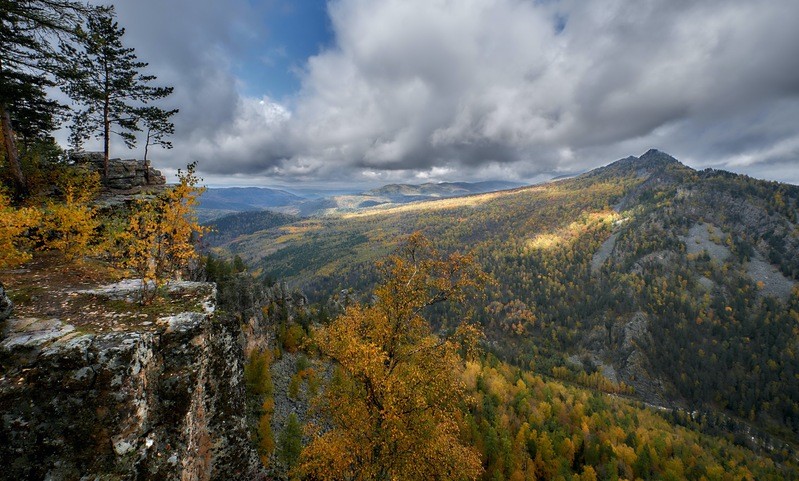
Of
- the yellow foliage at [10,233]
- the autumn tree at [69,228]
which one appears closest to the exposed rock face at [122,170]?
the autumn tree at [69,228]

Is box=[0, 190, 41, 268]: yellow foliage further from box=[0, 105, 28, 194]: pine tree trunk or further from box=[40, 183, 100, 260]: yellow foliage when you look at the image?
box=[0, 105, 28, 194]: pine tree trunk

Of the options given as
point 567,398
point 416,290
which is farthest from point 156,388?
point 567,398

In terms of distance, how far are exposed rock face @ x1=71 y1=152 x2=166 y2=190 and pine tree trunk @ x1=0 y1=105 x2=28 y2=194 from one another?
31.3ft

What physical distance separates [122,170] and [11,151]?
14.0 metres

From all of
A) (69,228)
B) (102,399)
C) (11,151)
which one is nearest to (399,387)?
(102,399)

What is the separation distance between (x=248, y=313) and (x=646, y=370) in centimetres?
21834

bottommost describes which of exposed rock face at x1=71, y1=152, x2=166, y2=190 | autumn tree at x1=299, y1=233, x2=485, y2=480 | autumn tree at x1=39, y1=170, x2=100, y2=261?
autumn tree at x1=299, y1=233, x2=485, y2=480

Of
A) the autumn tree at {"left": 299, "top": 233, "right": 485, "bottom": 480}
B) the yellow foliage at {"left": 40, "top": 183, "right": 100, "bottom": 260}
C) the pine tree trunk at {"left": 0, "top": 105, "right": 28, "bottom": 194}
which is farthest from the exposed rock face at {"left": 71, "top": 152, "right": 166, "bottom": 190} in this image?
the autumn tree at {"left": 299, "top": 233, "right": 485, "bottom": 480}

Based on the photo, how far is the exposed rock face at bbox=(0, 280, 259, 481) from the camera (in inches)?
306

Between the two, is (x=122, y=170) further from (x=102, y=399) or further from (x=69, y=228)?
(x=102, y=399)

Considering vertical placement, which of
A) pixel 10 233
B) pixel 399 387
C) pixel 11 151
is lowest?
pixel 399 387

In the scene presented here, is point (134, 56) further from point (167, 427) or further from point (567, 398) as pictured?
point (567, 398)

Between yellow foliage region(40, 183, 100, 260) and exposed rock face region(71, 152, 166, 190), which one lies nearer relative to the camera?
yellow foliage region(40, 183, 100, 260)

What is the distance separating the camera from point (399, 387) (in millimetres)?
15000
